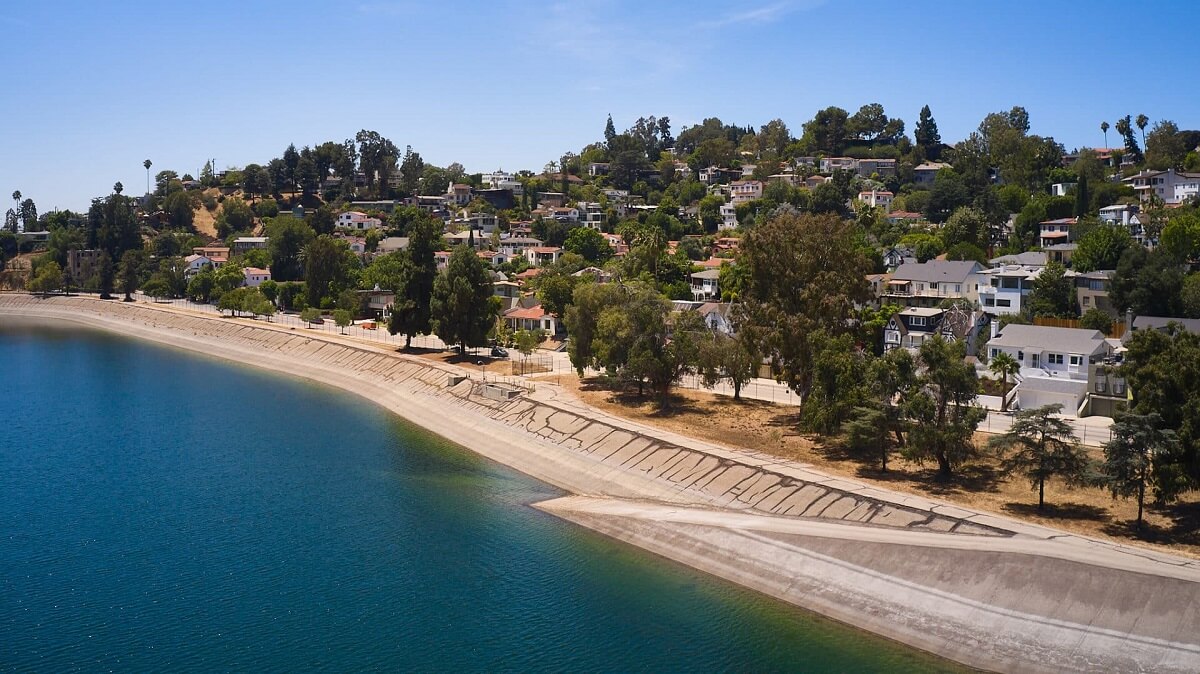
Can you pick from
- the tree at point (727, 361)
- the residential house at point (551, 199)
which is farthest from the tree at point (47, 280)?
the tree at point (727, 361)

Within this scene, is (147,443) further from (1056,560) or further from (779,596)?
(1056,560)

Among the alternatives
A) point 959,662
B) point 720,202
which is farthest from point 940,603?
point 720,202

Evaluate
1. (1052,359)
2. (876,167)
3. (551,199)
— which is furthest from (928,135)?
(1052,359)

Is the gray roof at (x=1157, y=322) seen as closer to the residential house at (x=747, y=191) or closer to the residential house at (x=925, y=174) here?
the residential house at (x=747, y=191)

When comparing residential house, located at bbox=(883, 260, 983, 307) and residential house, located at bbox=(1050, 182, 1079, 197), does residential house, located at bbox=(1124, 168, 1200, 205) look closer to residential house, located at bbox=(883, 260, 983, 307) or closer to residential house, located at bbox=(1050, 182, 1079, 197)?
residential house, located at bbox=(1050, 182, 1079, 197)

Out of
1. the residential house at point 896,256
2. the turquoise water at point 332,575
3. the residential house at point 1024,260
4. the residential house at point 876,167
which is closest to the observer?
the turquoise water at point 332,575
